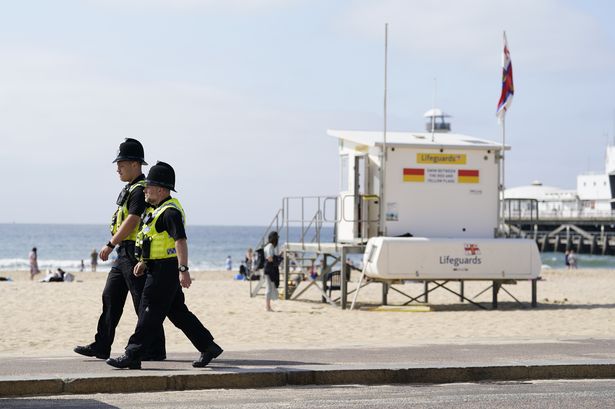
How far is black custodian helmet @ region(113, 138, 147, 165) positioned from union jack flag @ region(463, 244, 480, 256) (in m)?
12.2

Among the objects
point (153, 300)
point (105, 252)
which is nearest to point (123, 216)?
point (105, 252)

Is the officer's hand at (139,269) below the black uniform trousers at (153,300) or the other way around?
the other way around

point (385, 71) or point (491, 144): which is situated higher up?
point (385, 71)

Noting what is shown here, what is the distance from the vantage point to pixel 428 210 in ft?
68.5

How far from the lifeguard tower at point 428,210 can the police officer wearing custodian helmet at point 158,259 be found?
37.3 feet

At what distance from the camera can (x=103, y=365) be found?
916 cm

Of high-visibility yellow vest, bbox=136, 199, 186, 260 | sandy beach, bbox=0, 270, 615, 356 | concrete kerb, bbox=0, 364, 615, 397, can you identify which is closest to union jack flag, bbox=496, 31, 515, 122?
sandy beach, bbox=0, 270, 615, 356

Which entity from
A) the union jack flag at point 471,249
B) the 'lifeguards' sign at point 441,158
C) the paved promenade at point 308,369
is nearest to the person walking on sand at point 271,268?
the 'lifeguards' sign at point 441,158

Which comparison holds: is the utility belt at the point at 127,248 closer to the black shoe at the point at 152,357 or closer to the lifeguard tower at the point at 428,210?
the black shoe at the point at 152,357

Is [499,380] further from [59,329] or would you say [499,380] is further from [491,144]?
[491,144]

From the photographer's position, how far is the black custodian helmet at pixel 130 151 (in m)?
Result: 9.43

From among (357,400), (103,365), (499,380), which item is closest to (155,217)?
(103,365)

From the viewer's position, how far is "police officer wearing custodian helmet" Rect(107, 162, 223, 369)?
878 cm

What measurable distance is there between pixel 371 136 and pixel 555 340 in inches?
375
